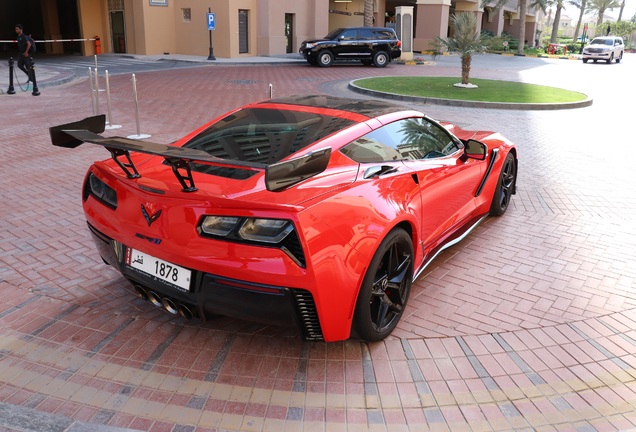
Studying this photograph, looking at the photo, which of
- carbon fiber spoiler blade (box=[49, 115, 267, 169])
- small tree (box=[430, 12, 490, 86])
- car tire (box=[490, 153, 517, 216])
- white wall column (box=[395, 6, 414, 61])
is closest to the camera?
carbon fiber spoiler blade (box=[49, 115, 267, 169])

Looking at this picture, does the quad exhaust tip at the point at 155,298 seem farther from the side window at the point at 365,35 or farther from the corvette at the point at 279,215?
the side window at the point at 365,35

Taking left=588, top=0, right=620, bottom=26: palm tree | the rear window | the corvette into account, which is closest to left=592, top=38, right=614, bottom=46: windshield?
the corvette

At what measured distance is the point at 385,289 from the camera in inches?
138

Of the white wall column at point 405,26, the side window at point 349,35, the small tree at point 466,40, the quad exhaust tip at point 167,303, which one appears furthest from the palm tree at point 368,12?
the quad exhaust tip at point 167,303

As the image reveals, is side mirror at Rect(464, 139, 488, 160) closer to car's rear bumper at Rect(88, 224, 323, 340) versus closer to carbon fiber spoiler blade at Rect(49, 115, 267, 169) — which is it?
carbon fiber spoiler blade at Rect(49, 115, 267, 169)

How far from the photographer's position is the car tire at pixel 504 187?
5.80 metres

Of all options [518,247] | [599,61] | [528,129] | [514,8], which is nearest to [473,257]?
[518,247]

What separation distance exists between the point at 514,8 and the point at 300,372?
2465 inches

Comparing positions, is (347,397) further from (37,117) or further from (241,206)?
(37,117)

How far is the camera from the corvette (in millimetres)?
2867

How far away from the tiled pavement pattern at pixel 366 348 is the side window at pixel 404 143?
1.07 meters

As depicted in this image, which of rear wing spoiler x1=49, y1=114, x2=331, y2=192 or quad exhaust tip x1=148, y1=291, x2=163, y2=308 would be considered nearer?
rear wing spoiler x1=49, y1=114, x2=331, y2=192

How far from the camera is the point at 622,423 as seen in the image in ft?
9.63

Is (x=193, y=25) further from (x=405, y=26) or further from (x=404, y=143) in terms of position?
(x=404, y=143)
